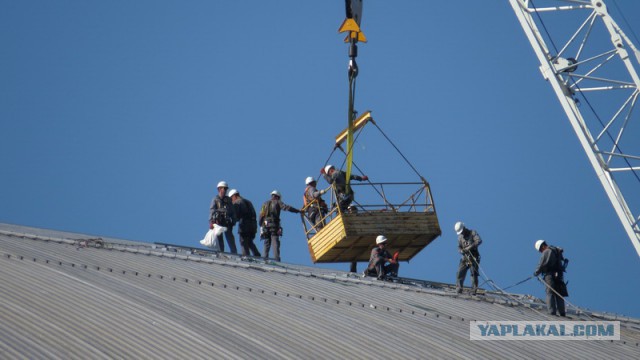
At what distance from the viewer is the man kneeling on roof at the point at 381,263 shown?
49.5m

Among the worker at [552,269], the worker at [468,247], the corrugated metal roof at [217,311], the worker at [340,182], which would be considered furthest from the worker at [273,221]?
the worker at [552,269]

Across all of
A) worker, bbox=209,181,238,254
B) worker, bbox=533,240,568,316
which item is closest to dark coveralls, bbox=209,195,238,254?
worker, bbox=209,181,238,254

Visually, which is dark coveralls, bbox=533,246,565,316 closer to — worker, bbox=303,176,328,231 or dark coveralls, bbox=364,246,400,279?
dark coveralls, bbox=364,246,400,279

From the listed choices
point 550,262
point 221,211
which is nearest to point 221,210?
point 221,211

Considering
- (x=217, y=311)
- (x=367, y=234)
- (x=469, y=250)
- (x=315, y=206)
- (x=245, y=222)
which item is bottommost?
(x=217, y=311)

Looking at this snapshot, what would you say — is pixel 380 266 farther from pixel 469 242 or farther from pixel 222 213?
pixel 222 213

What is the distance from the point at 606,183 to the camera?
202 feet

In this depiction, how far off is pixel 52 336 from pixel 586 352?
18.5 metres

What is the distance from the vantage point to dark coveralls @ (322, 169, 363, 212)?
5197cm

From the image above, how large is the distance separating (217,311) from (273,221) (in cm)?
1638

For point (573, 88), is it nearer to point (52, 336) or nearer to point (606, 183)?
point (606, 183)

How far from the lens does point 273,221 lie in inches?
2104

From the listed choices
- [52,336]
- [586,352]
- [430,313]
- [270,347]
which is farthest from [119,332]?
[586,352]

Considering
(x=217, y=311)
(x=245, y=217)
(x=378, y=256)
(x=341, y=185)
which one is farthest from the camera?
(x=245, y=217)
